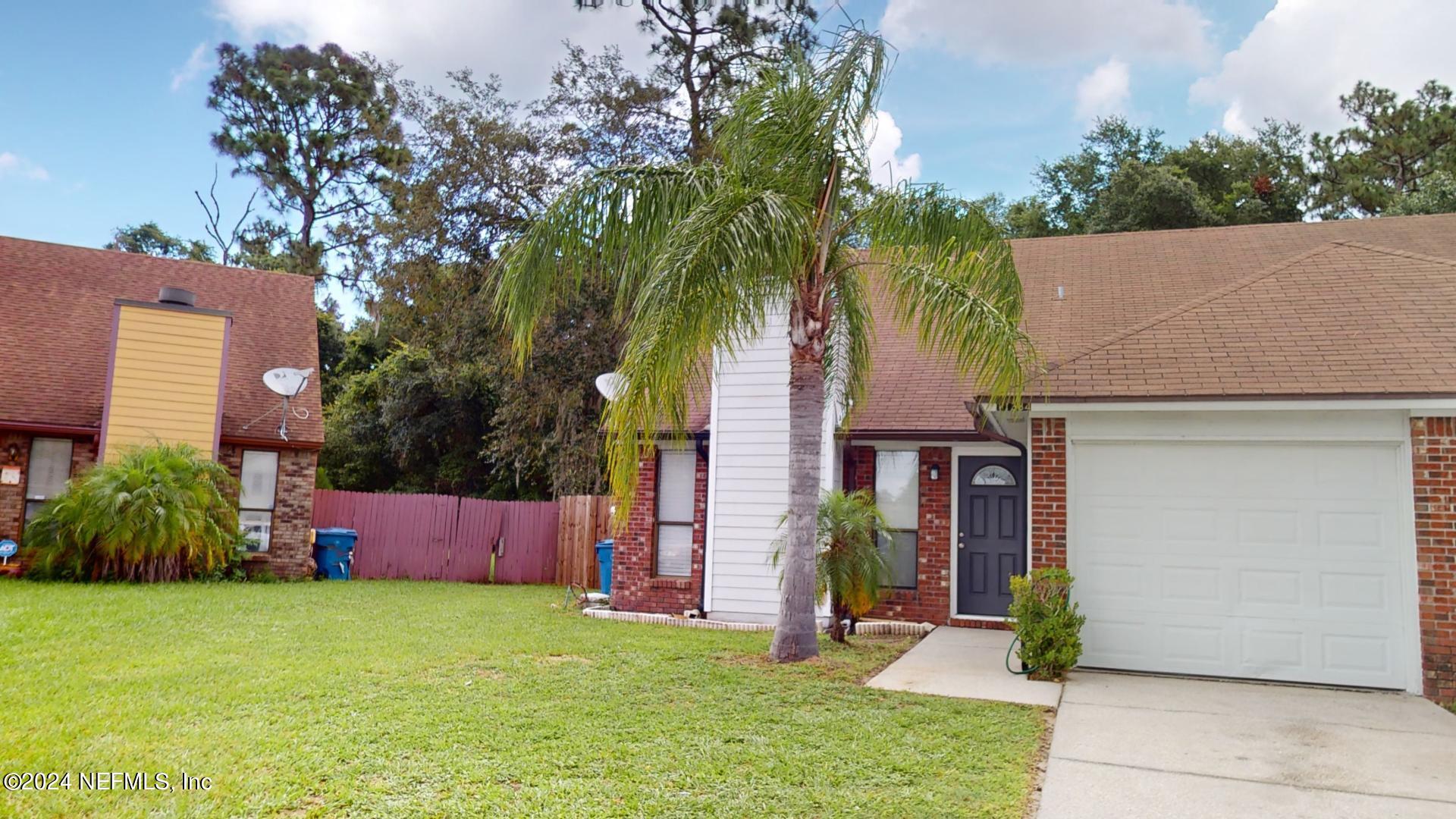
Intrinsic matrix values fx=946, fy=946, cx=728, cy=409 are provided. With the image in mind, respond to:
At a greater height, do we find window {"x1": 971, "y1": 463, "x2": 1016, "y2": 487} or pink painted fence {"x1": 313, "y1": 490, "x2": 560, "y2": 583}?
window {"x1": 971, "y1": 463, "x2": 1016, "y2": 487}

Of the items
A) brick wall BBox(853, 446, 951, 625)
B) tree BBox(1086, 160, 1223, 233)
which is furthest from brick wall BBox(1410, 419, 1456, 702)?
tree BBox(1086, 160, 1223, 233)

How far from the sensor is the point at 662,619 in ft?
38.9

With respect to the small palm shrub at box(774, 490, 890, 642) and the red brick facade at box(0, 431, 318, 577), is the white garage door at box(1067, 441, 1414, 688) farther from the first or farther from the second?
the red brick facade at box(0, 431, 318, 577)

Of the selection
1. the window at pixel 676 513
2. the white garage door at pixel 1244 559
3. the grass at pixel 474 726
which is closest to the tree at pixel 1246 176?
the window at pixel 676 513

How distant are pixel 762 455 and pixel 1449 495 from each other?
6847 mm

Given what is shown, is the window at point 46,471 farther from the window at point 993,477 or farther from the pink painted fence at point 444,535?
the window at point 993,477

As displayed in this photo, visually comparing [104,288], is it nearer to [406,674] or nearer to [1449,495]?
[406,674]

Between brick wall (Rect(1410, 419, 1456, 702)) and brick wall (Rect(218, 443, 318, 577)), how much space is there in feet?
49.4

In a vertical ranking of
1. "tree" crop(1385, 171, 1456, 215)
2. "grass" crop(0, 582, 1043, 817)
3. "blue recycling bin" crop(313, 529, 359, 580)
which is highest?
"tree" crop(1385, 171, 1456, 215)

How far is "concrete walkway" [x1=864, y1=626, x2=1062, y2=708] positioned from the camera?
722 centimetres

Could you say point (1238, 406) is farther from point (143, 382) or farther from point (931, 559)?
point (143, 382)

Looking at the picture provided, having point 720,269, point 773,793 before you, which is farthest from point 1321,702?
point 720,269

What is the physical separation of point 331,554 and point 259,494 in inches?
61.9

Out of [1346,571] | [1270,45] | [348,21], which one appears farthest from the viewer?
[348,21]
